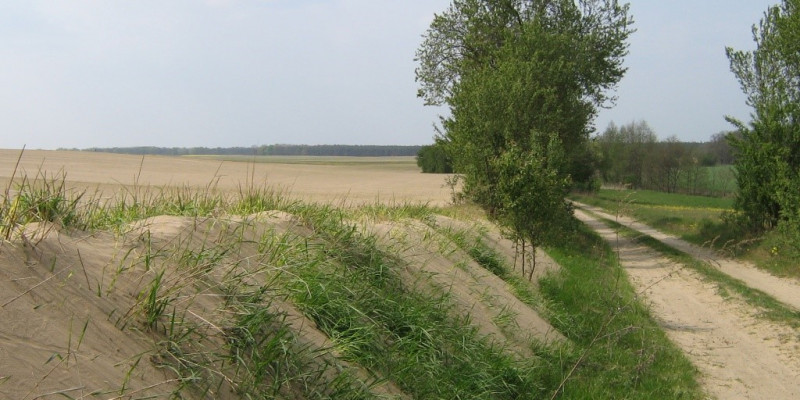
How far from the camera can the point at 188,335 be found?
4.14 meters

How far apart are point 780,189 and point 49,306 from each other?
23675 mm

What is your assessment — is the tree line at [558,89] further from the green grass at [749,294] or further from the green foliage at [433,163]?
the green foliage at [433,163]

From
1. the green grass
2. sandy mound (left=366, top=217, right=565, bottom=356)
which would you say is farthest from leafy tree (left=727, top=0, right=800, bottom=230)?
sandy mound (left=366, top=217, right=565, bottom=356)

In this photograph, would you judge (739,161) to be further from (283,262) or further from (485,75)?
(283,262)

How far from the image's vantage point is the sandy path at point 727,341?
856 centimetres

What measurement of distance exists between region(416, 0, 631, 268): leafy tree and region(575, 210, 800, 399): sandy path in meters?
3.77

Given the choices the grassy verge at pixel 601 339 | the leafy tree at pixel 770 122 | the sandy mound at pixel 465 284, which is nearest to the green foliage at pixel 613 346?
the grassy verge at pixel 601 339

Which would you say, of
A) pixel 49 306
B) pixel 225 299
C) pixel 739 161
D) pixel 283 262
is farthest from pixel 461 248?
pixel 739 161

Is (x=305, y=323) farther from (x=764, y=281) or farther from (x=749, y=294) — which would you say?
(x=764, y=281)

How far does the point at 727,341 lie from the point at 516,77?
13780 millimetres

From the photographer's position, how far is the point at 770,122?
24688mm

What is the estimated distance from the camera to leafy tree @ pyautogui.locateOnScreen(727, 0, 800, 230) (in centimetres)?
2408

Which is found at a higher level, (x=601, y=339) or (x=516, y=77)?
(x=516, y=77)

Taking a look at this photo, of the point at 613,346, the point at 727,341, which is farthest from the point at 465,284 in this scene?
the point at 727,341
